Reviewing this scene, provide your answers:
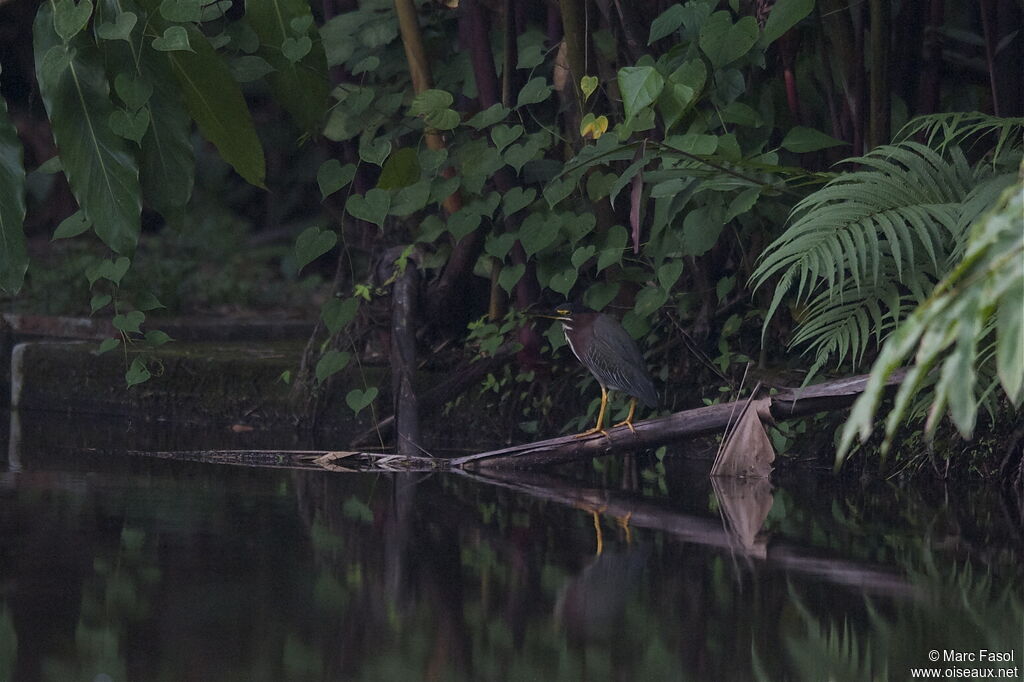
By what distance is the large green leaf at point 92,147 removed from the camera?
3.56 m

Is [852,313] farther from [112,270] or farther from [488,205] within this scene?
[112,270]

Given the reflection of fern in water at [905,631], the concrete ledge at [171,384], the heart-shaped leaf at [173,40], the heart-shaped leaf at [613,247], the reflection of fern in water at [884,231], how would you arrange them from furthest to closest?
the concrete ledge at [171,384], the heart-shaped leaf at [613,247], the heart-shaped leaf at [173,40], the reflection of fern in water at [884,231], the reflection of fern in water at [905,631]

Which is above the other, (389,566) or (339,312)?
(339,312)

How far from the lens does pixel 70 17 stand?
10.9 ft

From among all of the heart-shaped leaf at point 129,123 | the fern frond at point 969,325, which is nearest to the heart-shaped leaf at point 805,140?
the heart-shaped leaf at point 129,123

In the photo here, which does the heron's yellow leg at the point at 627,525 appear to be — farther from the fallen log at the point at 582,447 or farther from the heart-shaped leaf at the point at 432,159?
the heart-shaped leaf at the point at 432,159

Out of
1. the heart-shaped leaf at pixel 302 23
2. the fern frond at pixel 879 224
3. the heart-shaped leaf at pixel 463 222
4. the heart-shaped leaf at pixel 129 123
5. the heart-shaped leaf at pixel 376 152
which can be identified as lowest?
the fern frond at pixel 879 224

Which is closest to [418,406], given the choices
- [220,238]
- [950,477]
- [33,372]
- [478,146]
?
[478,146]

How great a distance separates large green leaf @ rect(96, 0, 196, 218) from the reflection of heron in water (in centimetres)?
183

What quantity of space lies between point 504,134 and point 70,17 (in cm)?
131

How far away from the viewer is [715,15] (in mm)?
3631

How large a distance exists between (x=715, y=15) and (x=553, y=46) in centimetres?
81

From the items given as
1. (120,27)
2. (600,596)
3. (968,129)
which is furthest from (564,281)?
(600,596)

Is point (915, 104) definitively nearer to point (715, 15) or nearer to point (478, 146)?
point (715, 15)
